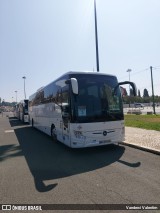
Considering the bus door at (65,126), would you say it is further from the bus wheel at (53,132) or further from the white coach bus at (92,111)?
the bus wheel at (53,132)

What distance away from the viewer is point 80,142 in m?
10.1

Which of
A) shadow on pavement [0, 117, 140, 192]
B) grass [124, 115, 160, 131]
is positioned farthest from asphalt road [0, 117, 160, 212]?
grass [124, 115, 160, 131]

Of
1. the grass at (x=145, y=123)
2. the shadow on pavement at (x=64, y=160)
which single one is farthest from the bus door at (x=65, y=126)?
the grass at (x=145, y=123)

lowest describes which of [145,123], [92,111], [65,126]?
[145,123]

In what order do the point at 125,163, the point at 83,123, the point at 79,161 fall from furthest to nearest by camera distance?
the point at 83,123
the point at 79,161
the point at 125,163

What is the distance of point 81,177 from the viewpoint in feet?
23.0

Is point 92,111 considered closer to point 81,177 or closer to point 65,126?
point 65,126

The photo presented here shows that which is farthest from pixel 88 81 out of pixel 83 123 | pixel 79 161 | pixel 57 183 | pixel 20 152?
pixel 57 183

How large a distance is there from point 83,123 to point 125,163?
7.96ft

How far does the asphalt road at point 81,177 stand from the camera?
18.0 feet

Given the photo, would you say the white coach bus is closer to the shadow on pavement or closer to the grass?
the shadow on pavement

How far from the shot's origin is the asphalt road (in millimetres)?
5500

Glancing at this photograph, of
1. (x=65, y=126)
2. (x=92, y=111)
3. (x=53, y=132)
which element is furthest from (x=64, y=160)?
(x=53, y=132)

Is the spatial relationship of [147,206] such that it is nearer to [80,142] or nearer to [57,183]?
[57,183]
